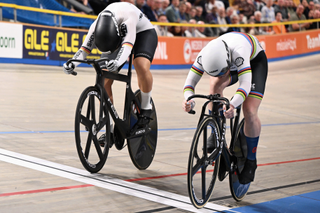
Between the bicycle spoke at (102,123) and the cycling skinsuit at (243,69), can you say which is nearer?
the cycling skinsuit at (243,69)

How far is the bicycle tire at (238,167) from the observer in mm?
3453

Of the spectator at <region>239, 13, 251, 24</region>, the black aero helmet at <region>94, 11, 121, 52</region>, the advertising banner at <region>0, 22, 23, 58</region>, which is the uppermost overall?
the spectator at <region>239, 13, 251, 24</region>

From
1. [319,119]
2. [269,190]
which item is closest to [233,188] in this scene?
[269,190]

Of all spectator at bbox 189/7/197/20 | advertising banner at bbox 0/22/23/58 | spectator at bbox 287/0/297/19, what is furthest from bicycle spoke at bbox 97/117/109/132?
spectator at bbox 287/0/297/19

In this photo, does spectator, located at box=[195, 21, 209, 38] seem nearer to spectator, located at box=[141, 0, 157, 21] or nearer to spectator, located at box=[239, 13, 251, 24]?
spectator, located at box=[141, 0, 157, 21]

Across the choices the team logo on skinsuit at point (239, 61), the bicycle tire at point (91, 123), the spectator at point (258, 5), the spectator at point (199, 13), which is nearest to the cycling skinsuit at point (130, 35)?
the bicycle tire at point (91, 123)

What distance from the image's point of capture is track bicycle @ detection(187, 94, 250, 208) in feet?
9.88

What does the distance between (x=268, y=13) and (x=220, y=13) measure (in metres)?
3.16

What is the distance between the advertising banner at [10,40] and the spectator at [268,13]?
393 inches

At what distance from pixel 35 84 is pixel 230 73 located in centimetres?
571

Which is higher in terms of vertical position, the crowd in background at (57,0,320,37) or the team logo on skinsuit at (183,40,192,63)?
the crowd in background at (57,0,320,37)

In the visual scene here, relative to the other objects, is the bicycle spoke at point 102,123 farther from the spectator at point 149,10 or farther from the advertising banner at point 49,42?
the spectator at point 149,10

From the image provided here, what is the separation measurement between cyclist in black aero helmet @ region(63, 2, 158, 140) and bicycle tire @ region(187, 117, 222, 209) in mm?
944

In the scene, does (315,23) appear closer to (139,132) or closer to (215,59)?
(139,132)
